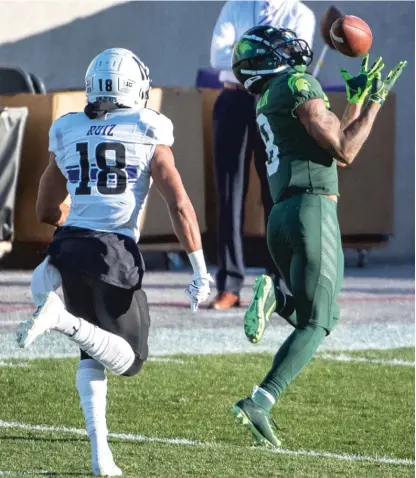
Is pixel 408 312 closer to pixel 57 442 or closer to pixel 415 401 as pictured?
pixel 415 401

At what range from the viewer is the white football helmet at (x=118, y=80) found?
5.26m

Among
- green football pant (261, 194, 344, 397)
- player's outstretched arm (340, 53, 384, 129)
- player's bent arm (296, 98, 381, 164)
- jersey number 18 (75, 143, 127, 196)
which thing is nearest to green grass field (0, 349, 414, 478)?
green football pant (261, 194, 344, 397)

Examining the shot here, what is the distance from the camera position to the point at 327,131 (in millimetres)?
5461

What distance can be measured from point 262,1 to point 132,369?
182 inches

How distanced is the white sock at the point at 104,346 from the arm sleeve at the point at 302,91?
1.21 m

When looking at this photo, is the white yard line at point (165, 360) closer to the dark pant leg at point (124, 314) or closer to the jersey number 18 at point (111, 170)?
the dark pant leg at point (124, 314)

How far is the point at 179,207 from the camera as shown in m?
5.18

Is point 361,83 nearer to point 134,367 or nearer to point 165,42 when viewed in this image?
point 134,367

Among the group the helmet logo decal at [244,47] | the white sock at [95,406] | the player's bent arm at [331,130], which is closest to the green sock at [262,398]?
the white sock at [95,406]

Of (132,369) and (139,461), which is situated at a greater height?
(132,369)

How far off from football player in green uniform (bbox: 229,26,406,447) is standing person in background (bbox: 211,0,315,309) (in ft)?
11.0

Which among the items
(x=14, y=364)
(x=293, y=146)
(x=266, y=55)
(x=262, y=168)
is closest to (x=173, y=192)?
(x=293, y=146)

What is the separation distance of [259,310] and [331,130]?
2.53 feet

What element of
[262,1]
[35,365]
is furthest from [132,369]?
[262,1]
